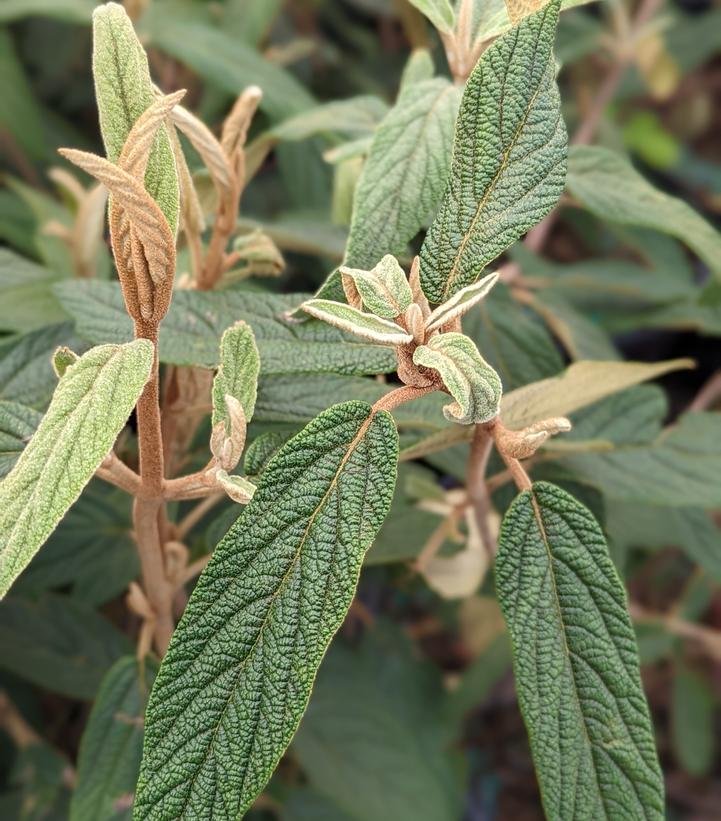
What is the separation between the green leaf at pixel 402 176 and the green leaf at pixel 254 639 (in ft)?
0.50

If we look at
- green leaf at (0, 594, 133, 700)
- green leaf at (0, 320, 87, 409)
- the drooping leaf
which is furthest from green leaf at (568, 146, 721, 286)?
green leaf at (0, 594, 133, 700)

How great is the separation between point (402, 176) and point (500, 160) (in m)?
0.09

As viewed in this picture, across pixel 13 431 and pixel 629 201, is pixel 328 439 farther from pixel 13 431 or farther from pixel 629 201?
pixel 629 201

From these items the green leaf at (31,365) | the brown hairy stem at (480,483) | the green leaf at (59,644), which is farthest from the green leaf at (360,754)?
the green leaf at (31,365)

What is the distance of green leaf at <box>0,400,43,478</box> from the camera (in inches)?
20.0

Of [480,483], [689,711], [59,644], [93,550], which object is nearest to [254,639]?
[480,483]

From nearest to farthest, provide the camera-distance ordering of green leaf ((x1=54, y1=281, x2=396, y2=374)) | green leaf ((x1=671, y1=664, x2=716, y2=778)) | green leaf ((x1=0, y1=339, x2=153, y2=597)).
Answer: green leaf ((x1=0, y1=339, x2=153, y2=597))
green leaf ((x1=54, y1=281, x2=396, y2=374))
green leaf ((x1=671, y1=664, x2=716, y2=778))

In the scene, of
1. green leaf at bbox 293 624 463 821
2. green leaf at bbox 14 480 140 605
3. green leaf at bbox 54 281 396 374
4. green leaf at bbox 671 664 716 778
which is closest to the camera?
green leaf at bbox 54 281 396 374

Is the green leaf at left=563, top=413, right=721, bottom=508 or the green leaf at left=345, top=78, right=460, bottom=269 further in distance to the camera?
the green leaf at left=563, top=413, right=721, bottom=508

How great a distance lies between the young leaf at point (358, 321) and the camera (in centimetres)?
46

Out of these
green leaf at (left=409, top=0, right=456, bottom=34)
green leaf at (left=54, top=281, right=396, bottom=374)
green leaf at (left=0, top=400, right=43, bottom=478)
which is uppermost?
green leaf at (left=409, top=0, right=456, bottom=34)

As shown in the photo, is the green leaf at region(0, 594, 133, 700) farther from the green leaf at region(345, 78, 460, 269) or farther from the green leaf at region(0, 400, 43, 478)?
the green leaf at region(345, 78, 460, 269)

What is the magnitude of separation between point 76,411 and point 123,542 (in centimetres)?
37

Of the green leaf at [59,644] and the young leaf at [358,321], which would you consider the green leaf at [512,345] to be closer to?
the young leaf at [358,321]
